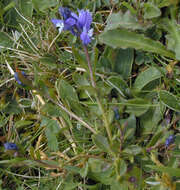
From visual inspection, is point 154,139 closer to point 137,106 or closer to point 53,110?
point 137,106

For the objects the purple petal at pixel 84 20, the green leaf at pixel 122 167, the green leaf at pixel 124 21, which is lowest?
the green leaf at pixel 122 167

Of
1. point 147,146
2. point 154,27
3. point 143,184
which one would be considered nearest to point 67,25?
point 154,27

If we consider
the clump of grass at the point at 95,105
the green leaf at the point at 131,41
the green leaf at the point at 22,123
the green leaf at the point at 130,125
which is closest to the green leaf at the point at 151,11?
the clump of grass at the point at 95,105

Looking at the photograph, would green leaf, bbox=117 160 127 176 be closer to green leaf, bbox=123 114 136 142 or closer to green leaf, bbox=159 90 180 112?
green leaf, bbox=123 114 136 142

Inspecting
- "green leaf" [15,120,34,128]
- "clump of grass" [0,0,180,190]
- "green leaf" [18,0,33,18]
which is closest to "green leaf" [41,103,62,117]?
"clump of grass" [0,0,180,190]

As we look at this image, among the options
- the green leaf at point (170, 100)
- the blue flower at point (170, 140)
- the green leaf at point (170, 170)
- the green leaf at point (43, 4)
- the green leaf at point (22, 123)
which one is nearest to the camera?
the green leaf at point (170, 170)

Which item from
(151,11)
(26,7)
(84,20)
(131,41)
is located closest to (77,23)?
(84,20)

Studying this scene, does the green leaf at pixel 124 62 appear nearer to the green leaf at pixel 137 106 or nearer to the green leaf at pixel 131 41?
the green leaf at pixel 131 41
